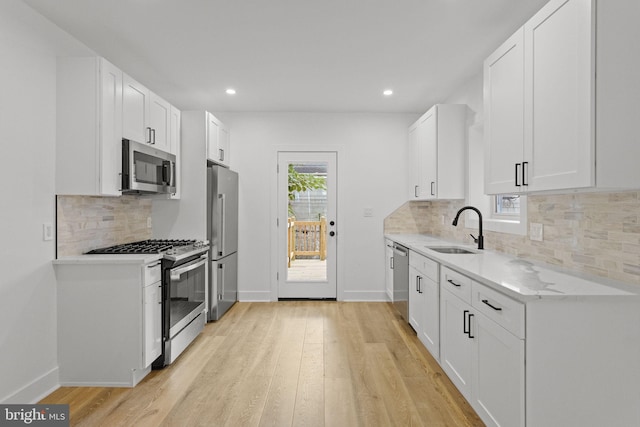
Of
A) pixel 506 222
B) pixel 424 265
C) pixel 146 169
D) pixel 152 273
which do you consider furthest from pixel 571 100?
pixel 146 169

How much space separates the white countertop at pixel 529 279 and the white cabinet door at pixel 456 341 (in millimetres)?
253

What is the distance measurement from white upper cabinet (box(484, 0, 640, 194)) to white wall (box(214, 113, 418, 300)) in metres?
2.57

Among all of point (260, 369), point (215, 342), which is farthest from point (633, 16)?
point (215, 342)

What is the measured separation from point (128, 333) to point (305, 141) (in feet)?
10.4

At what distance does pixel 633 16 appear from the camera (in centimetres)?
143

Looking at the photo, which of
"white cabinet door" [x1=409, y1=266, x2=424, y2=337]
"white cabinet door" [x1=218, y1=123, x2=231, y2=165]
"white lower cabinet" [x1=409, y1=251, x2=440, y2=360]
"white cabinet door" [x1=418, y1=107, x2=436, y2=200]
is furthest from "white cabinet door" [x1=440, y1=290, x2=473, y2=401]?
"white cabinet door" [x1=218, y1=123, x2=231, y2=165]

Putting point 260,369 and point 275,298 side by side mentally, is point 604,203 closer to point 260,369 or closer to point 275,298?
point 260,369

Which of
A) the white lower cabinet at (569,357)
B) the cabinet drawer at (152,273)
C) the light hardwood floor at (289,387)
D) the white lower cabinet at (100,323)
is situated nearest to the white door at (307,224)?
the light hardwood floor at (289,387)

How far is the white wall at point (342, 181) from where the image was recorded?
4.84 metres

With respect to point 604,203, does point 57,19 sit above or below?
above

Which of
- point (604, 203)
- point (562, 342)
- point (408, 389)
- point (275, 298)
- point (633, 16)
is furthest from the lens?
point (275, 298)

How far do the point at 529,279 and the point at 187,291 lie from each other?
105 inches

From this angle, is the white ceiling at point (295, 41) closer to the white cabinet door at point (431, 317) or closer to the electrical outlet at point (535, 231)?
the electrical outlet at point (535, 231)

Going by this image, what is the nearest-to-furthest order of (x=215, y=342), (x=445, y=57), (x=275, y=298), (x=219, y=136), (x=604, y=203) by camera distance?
(x=604, y=203), (x=445, y=57), (x=215, y=342), (x=219, y=136), (x=275, y=298)
